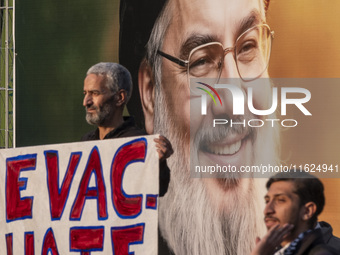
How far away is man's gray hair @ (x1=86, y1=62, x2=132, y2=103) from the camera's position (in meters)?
6.20

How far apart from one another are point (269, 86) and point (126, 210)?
1.39 metres

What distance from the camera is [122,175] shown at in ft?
20.0

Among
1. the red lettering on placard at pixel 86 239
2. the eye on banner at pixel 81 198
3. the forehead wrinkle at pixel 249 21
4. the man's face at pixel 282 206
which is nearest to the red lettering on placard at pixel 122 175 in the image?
the eye on banner at pixel 81 198

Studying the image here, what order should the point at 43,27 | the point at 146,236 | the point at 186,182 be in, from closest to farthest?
the point at 146,236 < the point at 186,182 < the point at 43,27

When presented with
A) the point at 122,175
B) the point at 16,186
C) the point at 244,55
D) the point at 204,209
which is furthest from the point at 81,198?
the point at 244,55

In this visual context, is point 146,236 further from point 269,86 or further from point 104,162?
point 269,86

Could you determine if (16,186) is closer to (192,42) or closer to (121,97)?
(121,97)

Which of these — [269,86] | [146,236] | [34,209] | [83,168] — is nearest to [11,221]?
[34,209]

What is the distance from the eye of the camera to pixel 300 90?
19.7 ft

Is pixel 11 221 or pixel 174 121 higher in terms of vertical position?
pixel 174 121

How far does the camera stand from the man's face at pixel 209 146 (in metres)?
6.11

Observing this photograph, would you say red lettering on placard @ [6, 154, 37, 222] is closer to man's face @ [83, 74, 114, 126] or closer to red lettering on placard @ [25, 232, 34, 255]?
red lettering on placard @ [25, 232, 34, 255]

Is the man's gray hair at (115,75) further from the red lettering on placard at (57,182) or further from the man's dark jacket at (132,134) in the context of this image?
the red lettering on placard at (57,182)

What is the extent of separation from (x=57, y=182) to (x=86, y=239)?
528 mm
